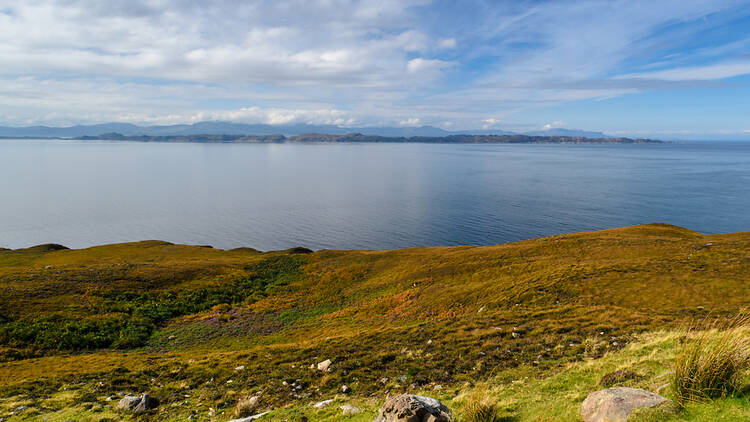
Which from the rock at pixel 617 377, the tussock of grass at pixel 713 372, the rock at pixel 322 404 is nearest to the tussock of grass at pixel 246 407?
the rock at pixel 322 404

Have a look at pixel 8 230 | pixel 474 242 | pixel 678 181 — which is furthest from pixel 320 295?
pixel 678 181

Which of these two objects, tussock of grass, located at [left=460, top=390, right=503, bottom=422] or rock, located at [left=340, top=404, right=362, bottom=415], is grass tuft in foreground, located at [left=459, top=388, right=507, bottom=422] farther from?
rock, located at [left=340, top=404, right=362, bottom=415]

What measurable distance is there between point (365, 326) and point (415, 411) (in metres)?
21.1

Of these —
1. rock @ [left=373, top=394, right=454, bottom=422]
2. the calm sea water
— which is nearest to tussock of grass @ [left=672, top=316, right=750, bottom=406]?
rock @ [left=373, top=394, right=454, bottom=422]

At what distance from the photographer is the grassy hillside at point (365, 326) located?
1664 centimetres

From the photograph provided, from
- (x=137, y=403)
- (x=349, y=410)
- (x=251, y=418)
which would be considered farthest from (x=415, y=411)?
(x=137, y=403)

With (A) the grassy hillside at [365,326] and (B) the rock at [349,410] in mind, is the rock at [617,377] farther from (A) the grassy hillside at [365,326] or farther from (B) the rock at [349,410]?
(B) the rock at [349,410]

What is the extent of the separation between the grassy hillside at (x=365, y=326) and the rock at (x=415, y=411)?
2691 millimetres

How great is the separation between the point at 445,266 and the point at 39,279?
172 feet

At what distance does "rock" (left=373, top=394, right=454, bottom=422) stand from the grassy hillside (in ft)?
8.83

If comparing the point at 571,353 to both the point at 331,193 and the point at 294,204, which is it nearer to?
the point at 294,204

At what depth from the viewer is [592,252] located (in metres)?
43.7

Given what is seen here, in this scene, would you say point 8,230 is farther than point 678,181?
No

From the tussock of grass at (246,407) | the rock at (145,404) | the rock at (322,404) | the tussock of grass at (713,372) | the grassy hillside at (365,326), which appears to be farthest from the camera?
the rock at (145,404)
